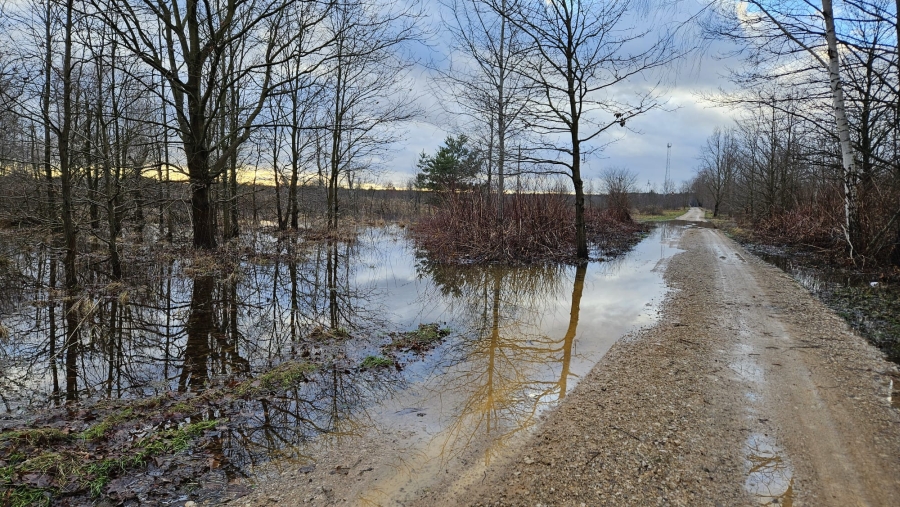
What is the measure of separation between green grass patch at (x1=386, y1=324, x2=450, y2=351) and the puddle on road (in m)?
3.52

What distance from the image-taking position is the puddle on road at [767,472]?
2561 mm

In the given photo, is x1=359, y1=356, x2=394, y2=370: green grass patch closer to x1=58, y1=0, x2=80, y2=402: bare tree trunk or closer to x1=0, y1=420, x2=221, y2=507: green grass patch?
x1=0, y1=420, x2=221, y2=507: green grass patch

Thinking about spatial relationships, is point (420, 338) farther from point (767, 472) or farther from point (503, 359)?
point (767, 472)

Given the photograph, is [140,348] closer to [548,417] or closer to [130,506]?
[130,506]

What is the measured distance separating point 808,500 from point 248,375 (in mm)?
4773

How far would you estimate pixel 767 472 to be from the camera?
2.79 meters

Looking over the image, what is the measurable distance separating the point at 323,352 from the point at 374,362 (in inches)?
32.2

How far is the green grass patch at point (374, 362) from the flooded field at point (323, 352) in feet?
0.06

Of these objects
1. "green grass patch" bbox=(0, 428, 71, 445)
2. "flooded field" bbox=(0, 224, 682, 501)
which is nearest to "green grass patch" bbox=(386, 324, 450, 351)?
"flooded field" bbox=(0, 224, 682, 501)

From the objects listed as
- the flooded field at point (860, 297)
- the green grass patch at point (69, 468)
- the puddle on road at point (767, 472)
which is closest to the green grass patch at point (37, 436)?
the green grass patch at point (69, 468)

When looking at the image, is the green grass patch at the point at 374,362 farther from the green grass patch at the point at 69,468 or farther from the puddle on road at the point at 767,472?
the puddle on road at the point at 767,472

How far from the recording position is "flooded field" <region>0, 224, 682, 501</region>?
340cm

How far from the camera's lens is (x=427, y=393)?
4.26 metres

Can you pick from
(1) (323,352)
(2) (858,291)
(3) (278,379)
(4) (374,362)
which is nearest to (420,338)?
(4) (374,362)
